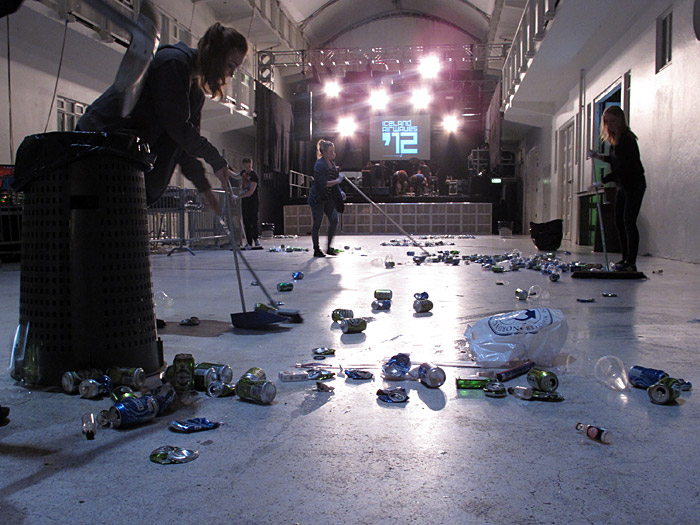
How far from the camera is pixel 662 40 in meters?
7.61

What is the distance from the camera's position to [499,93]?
16.2 metres

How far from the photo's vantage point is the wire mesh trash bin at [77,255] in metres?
1.76

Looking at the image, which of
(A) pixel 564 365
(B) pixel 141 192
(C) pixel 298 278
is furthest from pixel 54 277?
(C) pixel 298 278

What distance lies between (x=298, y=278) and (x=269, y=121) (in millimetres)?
12872

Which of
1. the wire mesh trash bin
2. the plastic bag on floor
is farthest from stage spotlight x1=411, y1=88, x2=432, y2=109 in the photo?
the wire mesh trash bin

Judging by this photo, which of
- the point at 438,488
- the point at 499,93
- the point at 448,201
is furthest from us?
the point at 448,201

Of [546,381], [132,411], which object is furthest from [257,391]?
[546,381]

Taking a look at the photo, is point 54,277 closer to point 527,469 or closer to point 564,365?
point 527,469

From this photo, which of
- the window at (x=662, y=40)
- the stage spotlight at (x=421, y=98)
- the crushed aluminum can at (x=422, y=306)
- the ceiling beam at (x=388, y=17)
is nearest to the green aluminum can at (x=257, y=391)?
the crushed aluminum can at (x=422, y=306)

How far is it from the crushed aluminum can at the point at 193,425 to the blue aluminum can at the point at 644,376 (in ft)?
4.22

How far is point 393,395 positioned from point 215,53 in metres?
1.60

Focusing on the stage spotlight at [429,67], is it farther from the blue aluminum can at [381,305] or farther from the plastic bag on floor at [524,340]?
the plastic bag on floor at [524,340]

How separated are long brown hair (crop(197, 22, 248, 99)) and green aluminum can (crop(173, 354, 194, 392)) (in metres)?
1.23

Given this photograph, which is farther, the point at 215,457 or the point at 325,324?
the point at 325,324
